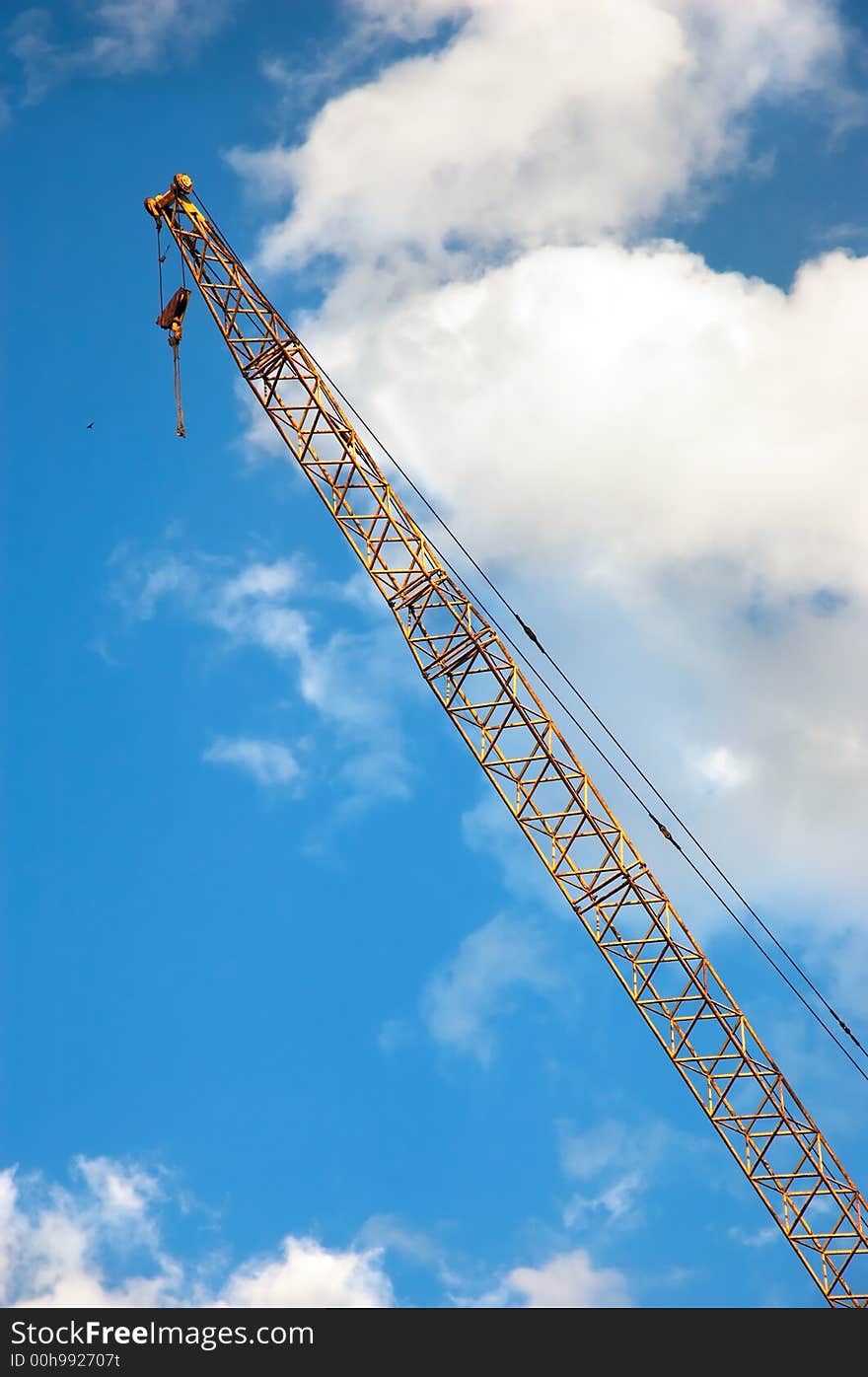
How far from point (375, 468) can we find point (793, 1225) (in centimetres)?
3969

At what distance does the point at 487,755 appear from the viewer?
75.9 m

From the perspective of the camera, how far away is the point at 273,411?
79750 millimetres
